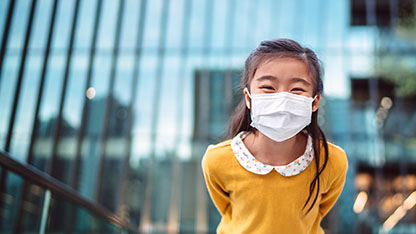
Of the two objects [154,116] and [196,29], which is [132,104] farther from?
[196,29]

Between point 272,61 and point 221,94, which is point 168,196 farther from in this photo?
point 272,61

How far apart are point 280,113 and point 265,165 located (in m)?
0.16

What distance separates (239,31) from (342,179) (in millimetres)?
7891

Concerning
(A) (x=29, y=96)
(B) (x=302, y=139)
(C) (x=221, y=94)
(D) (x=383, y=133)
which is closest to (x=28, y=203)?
(B) (x=302, y=139)

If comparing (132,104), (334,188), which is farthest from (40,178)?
(132,104)

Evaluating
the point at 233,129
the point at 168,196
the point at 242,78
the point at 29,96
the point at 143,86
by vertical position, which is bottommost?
the point at 168,196

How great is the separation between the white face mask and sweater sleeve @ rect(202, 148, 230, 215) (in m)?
0.19

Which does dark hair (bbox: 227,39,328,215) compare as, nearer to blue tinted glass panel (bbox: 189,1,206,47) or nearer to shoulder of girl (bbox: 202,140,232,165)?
shoulder of girl (bbox: 202,140,232,165)

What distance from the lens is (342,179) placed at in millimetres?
1212

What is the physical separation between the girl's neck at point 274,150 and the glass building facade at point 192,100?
21.7ft

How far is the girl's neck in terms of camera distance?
44.7 inches

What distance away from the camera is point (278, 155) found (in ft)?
3.73

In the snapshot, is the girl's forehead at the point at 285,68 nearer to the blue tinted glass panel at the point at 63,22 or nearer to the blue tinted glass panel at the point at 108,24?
the blue tinted glass panel at the point at 63,22

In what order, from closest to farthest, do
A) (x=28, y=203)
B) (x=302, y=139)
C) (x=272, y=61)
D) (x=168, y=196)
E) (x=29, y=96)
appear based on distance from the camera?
(x=272, y=61), (x=302, y=139), (x=28, y=203), (x=29, y=96), (x=168, y=196)
